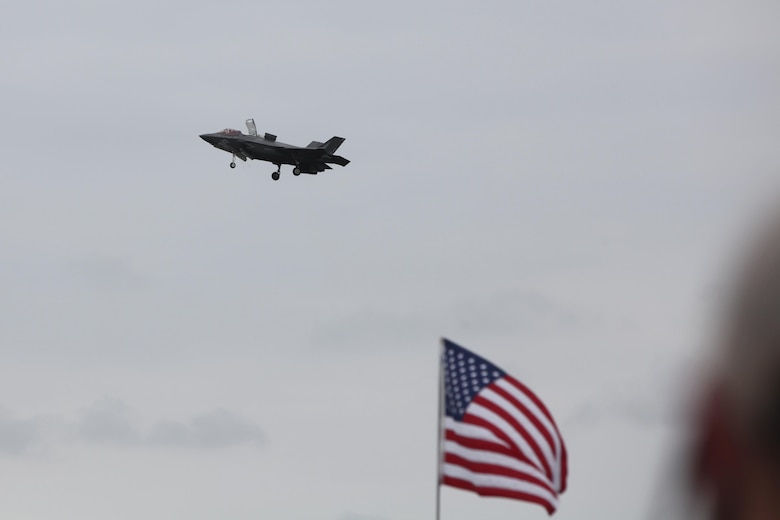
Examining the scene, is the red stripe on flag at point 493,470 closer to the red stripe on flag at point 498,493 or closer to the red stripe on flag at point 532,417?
the red stripe on flag at point 498,493

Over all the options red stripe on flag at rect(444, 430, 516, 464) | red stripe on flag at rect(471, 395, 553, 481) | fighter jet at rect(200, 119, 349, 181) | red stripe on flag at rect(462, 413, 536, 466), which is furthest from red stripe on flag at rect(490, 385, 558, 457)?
fighter jet at rect(200, 119, 349, 181)

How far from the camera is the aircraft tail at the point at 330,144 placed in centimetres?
8512

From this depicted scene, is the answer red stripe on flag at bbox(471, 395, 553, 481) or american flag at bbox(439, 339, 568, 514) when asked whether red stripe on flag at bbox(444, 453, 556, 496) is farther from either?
red stripe on flag at bbox(471, 395, 553, 481)

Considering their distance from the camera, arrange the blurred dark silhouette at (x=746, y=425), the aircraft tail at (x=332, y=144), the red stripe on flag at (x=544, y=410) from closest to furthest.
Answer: the blurred dark silhouette at (x=746, y=425), the red stripe on flag at (x=544, y=410), the aircraft tail at (x=332, y=144)

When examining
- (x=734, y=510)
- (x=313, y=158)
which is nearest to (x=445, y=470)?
(x=734, y=510)

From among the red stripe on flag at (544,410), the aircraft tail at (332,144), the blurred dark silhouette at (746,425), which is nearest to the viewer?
the blurred dark silhouette at (746,425)

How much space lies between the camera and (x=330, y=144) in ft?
280

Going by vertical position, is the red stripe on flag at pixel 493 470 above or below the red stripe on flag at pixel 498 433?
below

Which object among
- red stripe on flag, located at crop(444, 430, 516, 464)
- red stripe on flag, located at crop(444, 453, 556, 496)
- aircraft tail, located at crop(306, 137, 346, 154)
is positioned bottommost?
red stripe on flag, located at crop(444, 453, 556, 496)

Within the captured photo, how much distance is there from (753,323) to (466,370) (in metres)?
9.57

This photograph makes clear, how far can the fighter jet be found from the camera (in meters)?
85.2

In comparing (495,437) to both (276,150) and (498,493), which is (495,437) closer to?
(498,493)

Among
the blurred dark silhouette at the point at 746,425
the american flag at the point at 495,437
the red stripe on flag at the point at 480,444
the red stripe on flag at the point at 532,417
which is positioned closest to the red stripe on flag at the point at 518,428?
the american flag at the point at 495,437

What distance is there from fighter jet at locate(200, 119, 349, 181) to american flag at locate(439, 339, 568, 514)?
73.3 metres
